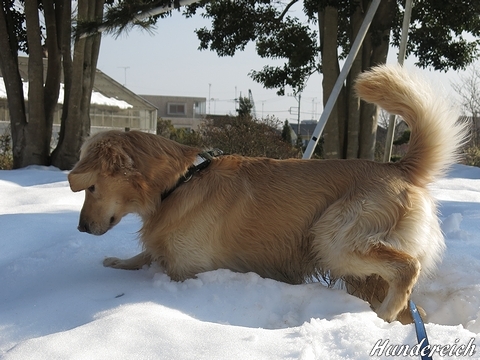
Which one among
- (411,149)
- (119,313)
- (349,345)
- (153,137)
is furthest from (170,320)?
(411,149)

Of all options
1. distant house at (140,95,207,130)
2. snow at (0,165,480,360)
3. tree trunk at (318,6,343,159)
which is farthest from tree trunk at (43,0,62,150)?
distant house at (140,95,207,130)

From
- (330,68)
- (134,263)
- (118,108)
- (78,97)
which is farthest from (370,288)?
(118,108)

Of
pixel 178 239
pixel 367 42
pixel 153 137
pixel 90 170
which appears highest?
pixel 367 42

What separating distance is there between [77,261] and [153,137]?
1032 millimetres

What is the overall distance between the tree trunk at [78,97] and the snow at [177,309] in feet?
19.6

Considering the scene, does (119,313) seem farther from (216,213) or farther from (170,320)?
(216,213)

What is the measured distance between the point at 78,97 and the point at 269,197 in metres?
7.88

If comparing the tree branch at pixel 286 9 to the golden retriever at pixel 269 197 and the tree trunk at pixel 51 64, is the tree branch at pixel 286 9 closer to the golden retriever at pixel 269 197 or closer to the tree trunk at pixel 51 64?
the tree trunk at pixel 51 64

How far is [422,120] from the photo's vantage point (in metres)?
3.02

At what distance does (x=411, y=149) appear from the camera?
310cm

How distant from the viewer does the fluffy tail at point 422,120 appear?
2992 mm

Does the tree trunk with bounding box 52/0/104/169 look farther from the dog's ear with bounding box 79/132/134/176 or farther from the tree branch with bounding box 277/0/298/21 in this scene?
the dog's ear with bounding box 79/132/134/176

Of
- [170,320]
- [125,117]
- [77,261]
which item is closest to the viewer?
[170,320]

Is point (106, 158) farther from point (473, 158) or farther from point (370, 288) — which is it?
point (473, 158)
